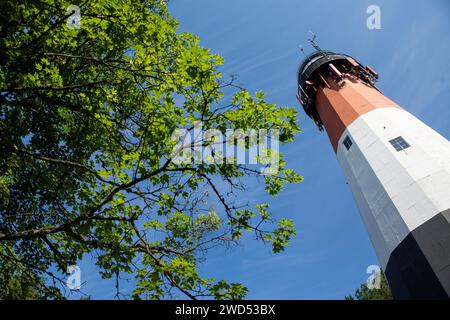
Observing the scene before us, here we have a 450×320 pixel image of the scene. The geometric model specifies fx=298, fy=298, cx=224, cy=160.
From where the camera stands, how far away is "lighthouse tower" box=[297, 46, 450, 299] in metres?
11.2

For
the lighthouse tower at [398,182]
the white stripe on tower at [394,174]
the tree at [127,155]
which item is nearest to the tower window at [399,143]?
the lighthouse tower at [398,182]

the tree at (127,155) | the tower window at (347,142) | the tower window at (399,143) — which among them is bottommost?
the tree at (127,155)

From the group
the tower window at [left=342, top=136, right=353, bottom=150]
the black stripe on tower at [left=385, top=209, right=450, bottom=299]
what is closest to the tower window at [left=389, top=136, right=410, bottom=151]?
the tower window at [left=342, top=136, right=353, bottom=150]

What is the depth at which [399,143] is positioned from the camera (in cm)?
1482

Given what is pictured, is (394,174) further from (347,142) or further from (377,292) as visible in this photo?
(377,292)

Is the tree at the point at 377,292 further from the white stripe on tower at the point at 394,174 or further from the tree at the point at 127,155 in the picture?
the tree at the point at 127,155

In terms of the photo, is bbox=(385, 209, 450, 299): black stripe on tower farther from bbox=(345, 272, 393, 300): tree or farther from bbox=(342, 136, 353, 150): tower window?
bbox=(345, 272, 393, 300): tree

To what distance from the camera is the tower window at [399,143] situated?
1452 centimetres

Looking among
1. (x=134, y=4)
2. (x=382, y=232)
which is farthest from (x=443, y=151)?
(x=134, y=4)

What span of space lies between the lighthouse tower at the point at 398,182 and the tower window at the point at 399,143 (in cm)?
4

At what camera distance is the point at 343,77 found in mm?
22766

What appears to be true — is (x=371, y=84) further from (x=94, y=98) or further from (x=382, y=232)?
(x=94, y=98)

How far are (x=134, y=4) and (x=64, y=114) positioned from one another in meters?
5.40

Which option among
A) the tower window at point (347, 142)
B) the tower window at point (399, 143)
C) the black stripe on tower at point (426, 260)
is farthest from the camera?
the tower window at point (347, 142)
